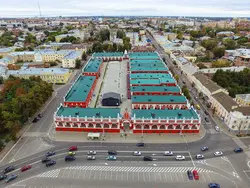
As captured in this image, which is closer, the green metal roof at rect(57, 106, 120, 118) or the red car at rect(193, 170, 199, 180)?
the red car at rect(193, 170, 199, 180)

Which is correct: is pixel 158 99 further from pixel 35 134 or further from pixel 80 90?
pixel 35 134

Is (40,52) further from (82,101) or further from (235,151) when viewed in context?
(235,151)

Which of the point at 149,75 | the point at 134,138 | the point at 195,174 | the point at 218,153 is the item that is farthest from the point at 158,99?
the point at 195,174

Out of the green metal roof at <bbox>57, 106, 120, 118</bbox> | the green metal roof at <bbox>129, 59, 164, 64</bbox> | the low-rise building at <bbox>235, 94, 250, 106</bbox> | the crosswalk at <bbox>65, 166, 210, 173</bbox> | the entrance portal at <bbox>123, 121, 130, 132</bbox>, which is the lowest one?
the crosswalk at <bbox>65, 166, 210, 173</bbox>

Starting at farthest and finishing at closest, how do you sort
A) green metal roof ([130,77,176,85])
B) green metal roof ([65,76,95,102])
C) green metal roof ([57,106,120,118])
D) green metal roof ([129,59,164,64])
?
green metal roof ([129,59,164,64]) < green metal roof ([130,77,176,85]) < green metal roof ([65,76,95,102]) < green metal roof ([57,106,120,118])

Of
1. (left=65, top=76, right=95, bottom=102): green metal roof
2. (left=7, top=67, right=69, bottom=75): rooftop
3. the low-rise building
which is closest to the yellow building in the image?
(left=7, top=67, right=69, bottom=75): rooftop

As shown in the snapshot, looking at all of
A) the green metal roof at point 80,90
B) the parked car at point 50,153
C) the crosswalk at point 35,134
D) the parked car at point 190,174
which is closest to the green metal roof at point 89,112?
the crosswalk at point 35,134

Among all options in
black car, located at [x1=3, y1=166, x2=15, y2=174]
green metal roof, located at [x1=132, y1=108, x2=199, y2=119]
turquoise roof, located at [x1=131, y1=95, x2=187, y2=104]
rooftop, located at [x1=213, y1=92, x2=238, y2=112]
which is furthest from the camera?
turquoise roof, located at [x1=131, y1=95, x2=187, y2=104]

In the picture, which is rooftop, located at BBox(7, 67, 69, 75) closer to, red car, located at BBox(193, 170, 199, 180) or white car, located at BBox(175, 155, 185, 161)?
white car, located at BBox(175, 155, 185, 161)
